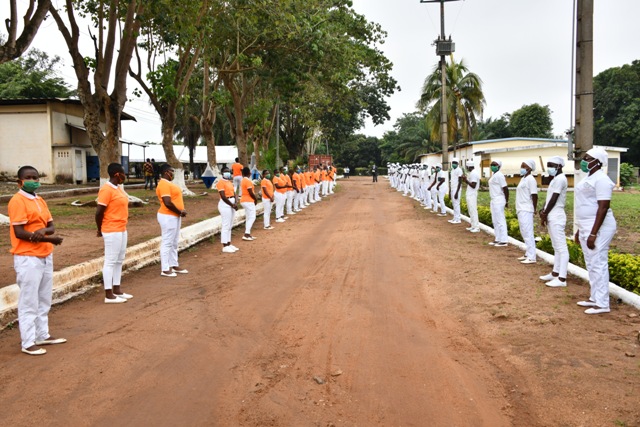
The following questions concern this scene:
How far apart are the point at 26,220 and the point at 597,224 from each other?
6.02 m

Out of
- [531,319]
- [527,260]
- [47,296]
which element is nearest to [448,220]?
[527,260]

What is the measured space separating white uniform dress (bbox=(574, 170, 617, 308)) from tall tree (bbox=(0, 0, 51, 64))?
489 inches

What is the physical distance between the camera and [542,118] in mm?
55938

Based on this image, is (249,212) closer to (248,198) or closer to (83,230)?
(248,198)

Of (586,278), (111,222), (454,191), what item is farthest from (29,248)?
(454,191)

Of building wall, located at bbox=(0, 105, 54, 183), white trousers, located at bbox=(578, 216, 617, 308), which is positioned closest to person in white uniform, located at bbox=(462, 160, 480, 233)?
white trousers, located at bbox=(578, 216, 617, 308)

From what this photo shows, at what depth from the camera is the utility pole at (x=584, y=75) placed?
10.5 metres

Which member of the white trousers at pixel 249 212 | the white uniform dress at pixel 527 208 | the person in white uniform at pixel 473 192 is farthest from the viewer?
the person in white uniform at pixel 473 192

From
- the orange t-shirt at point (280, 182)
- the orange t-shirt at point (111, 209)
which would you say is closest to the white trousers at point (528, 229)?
the orange t-shirt at point (111, 209)

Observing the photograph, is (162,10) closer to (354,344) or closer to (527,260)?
(527,260)

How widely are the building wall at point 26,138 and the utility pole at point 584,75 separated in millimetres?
26873

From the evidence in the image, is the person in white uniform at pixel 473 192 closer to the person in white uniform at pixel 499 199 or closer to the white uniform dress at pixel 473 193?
A: the white uniform dress at pixel 473 193

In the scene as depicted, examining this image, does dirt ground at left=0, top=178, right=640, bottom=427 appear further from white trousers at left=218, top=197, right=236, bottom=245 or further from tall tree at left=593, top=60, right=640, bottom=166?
tall tree at left=593, top=60, right=640, bottom=166

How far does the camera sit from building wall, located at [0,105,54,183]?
29.7 metres
